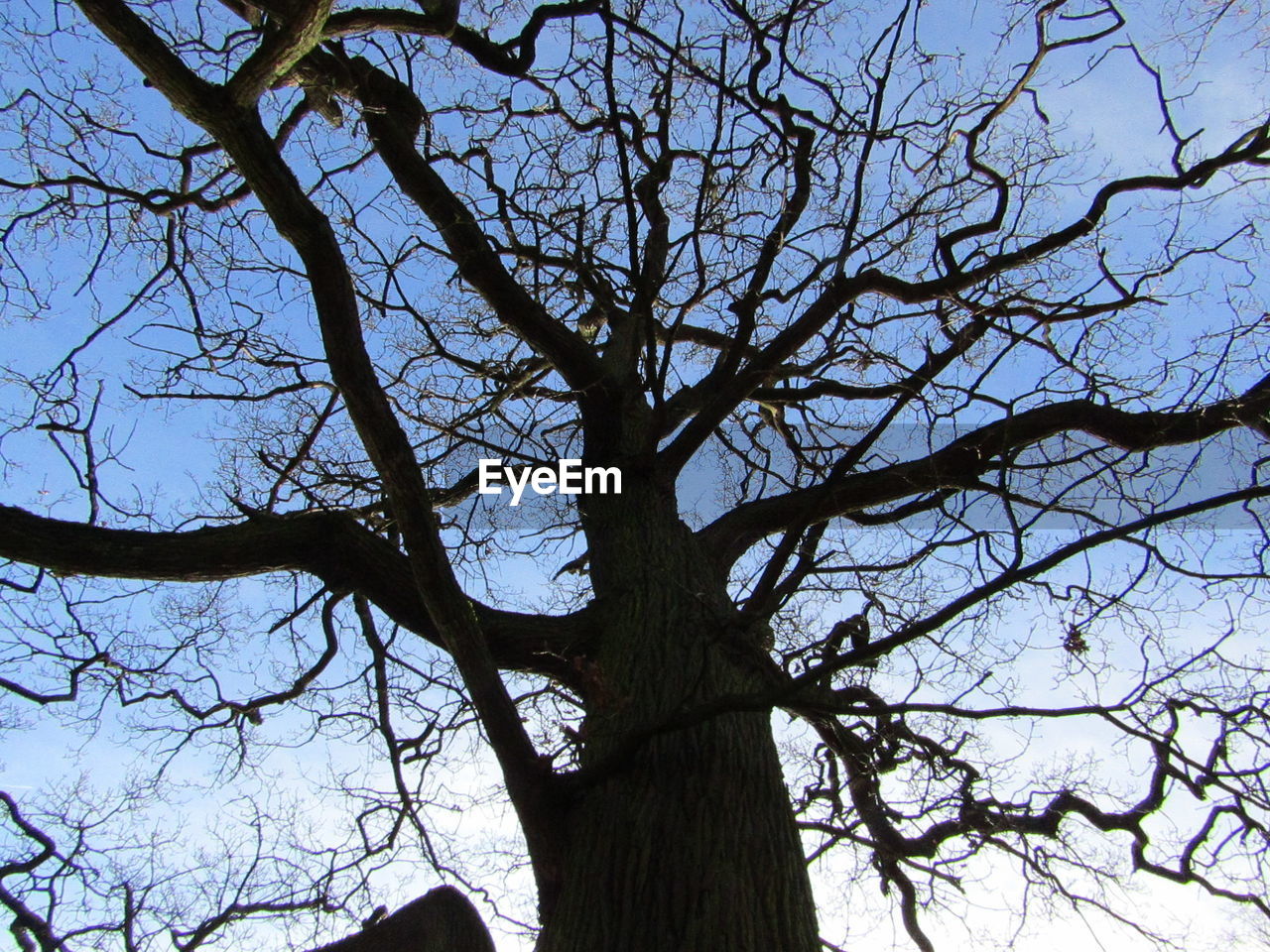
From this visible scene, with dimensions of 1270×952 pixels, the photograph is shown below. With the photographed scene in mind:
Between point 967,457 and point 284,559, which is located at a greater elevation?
point 967,457

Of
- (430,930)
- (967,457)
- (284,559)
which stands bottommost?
(430,930)

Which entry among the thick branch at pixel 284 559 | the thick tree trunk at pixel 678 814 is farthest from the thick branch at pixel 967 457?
the thick branch at pixel 284 559

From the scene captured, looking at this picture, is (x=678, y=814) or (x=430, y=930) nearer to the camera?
(x=430, y=930)

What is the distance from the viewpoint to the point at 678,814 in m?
2.20

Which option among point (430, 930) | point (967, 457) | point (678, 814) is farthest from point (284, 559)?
point (967, 457)

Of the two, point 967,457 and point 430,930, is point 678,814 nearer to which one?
point 430,930

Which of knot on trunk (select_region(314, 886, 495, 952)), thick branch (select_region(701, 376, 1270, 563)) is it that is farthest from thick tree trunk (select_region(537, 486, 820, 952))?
thick branch (select_region(701, 376, 1270, 563))

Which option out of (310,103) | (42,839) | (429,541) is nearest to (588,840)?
(429,541)

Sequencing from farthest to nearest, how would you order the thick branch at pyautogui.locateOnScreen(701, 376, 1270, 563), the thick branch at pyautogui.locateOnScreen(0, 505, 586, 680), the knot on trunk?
the thick branch at pyautogui.locateOnScreen(701, 376, 1270, 563) < the thick branch at pyautogui.locateOnScreen(0, 505, 586, 680) < the knot on trunk

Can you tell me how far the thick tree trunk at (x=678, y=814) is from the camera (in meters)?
1.98

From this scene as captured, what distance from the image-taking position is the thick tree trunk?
6.48 feet

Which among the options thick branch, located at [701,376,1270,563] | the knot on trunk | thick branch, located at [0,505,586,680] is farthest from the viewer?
thick branch, located at [701,376,1270,563]

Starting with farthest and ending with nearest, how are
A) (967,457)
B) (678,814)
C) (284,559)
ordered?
(967,457) < (284,559) < (678,814)

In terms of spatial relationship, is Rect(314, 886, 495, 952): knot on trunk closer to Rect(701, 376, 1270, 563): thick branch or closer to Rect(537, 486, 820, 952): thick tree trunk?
Rect(537, 486, 820, 952): thick tree trunk
